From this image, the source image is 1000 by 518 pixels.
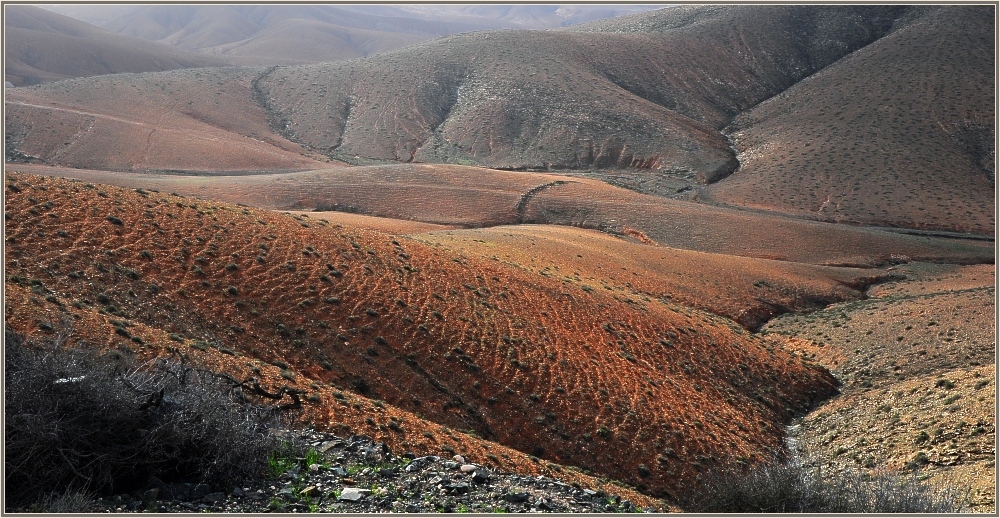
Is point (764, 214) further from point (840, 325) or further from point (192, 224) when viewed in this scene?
point (192, 224)

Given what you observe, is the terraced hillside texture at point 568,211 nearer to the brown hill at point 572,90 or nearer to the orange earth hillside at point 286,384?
the brown hill at point 572,90

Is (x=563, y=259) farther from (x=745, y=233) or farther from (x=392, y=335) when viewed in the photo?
(x=745, y=233)

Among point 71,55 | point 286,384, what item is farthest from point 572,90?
point 71,55

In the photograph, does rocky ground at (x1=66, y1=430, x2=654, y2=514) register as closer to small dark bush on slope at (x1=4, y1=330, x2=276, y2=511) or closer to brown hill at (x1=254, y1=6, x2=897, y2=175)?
small dark bush on slope at (x1=4, y1=330, x2=276, y2=511)

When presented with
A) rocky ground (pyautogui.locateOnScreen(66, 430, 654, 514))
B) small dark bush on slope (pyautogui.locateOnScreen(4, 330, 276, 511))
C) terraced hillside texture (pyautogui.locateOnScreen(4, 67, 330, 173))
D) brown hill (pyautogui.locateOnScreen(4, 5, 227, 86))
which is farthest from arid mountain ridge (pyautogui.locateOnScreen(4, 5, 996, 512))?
brown hill (pyautogui.locateOnScreen(4, 5, 227, 86))

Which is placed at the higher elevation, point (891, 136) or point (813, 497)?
point (891, 136)

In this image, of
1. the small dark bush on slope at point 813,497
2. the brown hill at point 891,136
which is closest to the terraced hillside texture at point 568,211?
the brown hill at point 891,136
